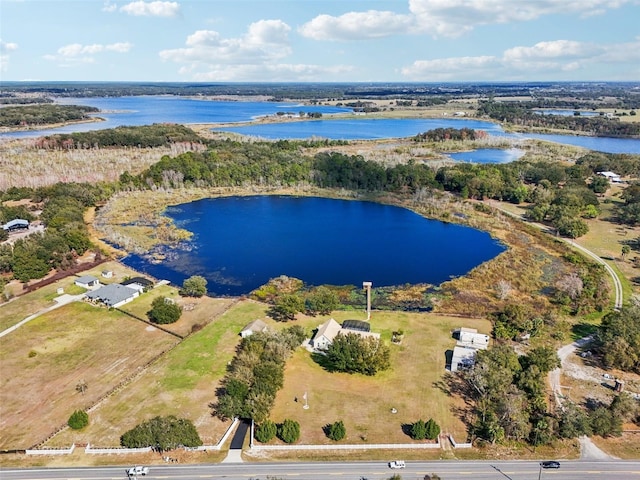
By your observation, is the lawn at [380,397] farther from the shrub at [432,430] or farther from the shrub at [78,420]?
the shrub at [78,420]

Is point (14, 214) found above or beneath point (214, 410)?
above

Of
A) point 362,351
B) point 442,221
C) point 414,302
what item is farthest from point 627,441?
point 442,221

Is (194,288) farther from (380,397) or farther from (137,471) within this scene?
(380,397)

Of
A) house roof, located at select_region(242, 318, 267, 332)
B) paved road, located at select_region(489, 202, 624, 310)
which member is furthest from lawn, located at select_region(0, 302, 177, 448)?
paved road, located at select_region(489, 202, 624, 310)

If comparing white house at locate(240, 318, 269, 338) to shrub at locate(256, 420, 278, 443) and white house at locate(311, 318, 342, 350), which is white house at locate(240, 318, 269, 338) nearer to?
white house at locate(311, 318, 342, 350)

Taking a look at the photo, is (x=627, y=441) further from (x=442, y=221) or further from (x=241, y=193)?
(x=241, y=193)

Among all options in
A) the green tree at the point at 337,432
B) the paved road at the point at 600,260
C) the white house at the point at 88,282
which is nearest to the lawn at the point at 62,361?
the white house at the point at 88,282
